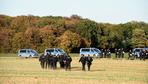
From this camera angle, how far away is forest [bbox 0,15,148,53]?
11294 cm

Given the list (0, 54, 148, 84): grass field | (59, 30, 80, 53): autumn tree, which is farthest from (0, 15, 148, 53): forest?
(0, 54, 148, 84): grass field

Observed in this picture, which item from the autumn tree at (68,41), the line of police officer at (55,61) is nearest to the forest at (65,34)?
the autumn tree at (68,41)

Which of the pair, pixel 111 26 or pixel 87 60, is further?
pixel 111 26

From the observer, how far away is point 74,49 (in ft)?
382

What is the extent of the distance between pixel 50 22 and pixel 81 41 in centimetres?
1308

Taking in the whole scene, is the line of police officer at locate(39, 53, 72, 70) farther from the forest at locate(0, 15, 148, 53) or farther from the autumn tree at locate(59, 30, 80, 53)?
the autumn tree at locate(59, 30, 80, 53)

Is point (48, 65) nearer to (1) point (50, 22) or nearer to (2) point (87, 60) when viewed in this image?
(2) point (87, 60)

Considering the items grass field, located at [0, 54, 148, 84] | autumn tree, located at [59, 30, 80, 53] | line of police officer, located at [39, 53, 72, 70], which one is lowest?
grass field, located at [0, 54, 148, 84]

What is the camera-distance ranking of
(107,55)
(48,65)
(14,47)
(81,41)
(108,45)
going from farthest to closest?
(108,45) < (81,41) < (14,47) < (107,55) < (48,65)

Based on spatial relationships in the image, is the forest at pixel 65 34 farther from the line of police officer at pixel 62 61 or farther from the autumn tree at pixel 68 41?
the line of police officer at pixel 62 61

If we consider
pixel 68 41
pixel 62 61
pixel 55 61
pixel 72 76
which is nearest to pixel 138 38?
pixel 68 41

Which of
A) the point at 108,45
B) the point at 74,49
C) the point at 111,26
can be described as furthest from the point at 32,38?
the point at 111,26

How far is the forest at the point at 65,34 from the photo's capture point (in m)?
113

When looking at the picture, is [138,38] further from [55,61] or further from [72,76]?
[72,76]
